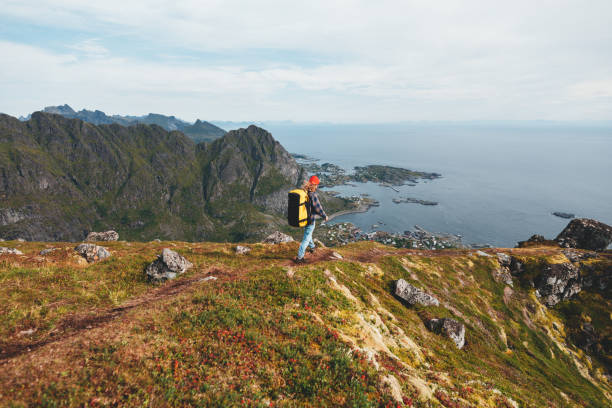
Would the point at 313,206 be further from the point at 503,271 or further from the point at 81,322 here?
the point at 503,271

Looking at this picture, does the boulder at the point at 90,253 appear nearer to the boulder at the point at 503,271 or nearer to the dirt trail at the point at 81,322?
the dirt trail at the point at 81,322

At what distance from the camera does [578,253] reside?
255 ft

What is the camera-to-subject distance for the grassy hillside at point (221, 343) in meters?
9.30

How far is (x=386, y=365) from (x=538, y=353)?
5008 cm

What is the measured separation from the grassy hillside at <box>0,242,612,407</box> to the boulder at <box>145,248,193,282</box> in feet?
3.24

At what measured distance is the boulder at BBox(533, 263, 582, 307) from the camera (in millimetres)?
62344

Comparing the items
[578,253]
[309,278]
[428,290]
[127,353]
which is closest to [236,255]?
[309,278]

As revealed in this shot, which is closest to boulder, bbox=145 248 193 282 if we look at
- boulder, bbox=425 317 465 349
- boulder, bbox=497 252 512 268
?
boulder, bbox=425 317 465 349

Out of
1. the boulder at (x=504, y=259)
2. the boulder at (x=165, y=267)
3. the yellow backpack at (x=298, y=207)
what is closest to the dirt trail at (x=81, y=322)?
the boulder at (x=165, y=267)

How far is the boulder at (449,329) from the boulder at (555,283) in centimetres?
5063

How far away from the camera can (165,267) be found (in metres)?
25.3

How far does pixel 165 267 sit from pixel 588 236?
129m

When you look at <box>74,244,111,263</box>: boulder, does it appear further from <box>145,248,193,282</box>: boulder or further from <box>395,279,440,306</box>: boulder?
<box>395,279,440,306</box>: boulder

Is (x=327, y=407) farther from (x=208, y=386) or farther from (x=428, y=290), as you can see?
(x=428, y=290)
